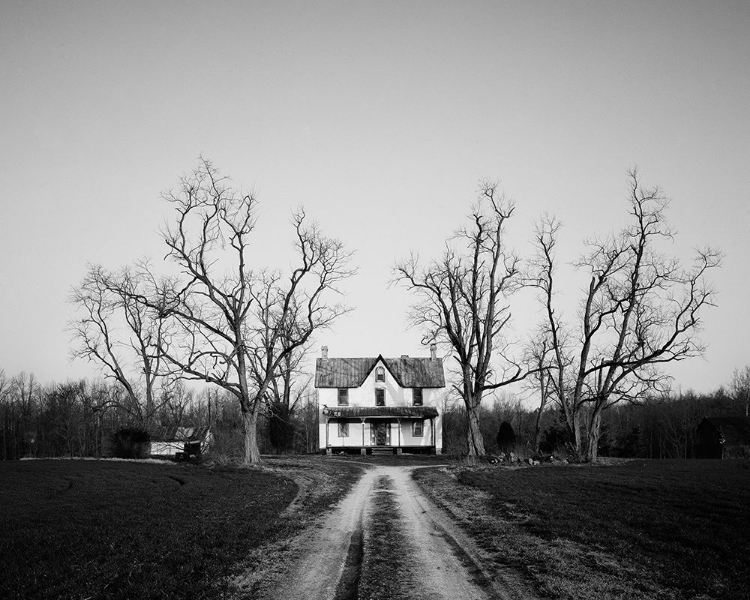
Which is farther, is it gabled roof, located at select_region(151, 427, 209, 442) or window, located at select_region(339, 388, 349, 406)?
window, located at select_region(339, 388, 349, 406)

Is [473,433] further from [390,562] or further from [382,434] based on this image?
[390,562]

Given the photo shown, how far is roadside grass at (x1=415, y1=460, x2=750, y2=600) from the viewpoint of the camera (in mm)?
8055

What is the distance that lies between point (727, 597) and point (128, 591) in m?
8.06

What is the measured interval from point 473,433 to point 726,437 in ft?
107

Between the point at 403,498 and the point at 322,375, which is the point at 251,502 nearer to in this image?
the point at 403,498

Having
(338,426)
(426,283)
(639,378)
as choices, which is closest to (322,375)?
(338,426)

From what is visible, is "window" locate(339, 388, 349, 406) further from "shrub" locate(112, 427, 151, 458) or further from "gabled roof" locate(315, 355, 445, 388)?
"shrub" locate(112, 427, 151, 458)

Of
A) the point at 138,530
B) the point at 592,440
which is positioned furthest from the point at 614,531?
the point at 592,440

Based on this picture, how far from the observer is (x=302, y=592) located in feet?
25.6

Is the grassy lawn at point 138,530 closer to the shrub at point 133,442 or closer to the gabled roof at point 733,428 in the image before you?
the shrub at point 133,442

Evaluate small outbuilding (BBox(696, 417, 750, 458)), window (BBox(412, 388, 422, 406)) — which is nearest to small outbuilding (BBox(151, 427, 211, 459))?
window (BBox(412, 388, 422, 406))

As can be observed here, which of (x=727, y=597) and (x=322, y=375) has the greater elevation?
(x=322, y=375)

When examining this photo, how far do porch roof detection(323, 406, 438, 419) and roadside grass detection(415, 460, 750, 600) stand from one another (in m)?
25.5

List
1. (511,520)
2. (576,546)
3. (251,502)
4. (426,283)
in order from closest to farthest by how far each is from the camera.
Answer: (576,546), (511,520), (251,502), (426,283)
